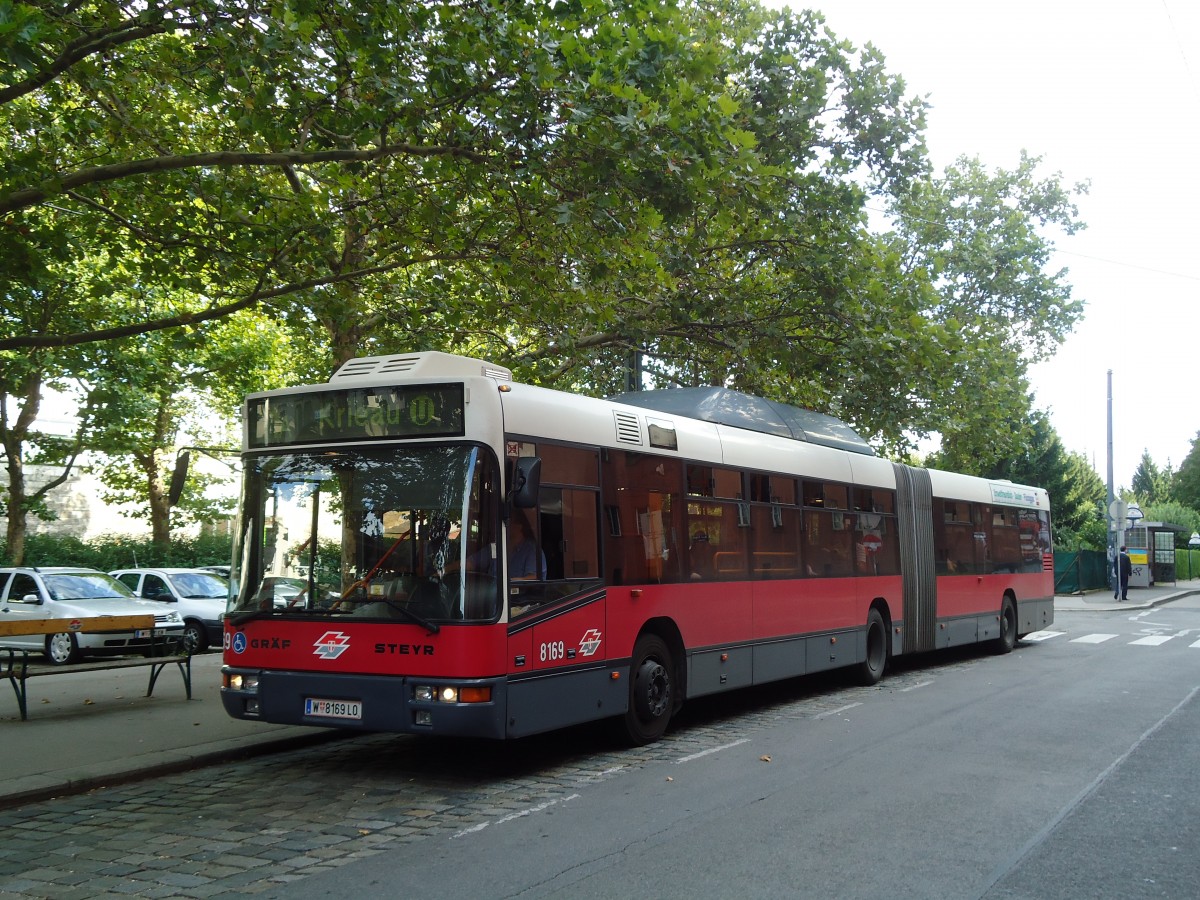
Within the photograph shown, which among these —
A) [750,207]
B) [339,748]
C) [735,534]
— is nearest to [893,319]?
[750,207]

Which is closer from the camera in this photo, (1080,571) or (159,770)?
(159,770)

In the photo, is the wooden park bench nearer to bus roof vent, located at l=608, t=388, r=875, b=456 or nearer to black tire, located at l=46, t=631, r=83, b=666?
black tire, located at l=46, t=631, r=83, b=666

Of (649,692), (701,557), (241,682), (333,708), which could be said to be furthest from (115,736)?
(701,557)

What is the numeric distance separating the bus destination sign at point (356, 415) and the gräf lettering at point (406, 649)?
1577 millimetres

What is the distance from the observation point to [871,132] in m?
17.5

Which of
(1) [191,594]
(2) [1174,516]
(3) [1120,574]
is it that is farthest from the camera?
(2) [1174,516]

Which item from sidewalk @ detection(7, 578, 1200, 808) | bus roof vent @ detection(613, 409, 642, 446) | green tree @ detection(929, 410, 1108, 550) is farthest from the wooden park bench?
green tree @ detection(929, 410, 1108, 550)

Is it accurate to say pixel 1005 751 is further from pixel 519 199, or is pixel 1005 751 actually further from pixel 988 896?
pixel 519 199

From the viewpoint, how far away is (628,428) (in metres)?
10.3

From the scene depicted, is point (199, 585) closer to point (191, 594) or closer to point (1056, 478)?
point (191, 594)

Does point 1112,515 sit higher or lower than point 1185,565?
higher

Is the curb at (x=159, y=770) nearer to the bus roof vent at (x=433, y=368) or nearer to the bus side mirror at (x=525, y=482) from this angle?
the bus roof vent at (x=433, y=368)

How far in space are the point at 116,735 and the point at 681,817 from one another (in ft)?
20.4

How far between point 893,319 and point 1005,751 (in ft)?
29.7
